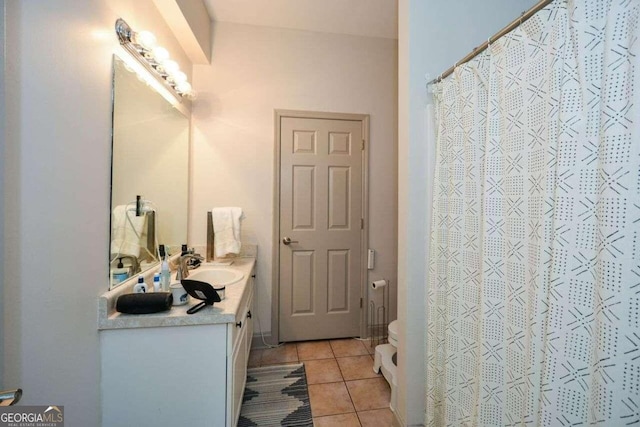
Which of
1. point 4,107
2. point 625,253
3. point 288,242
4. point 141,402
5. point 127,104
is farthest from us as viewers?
point 288,242

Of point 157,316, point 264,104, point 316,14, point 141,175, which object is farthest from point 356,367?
point 316,14

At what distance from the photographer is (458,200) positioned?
1.17 meters

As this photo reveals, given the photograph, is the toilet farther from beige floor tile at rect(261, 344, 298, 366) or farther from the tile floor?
beige floor tile at rect(261, 344, 298, 366)

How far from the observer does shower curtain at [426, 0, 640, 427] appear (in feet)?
2.04

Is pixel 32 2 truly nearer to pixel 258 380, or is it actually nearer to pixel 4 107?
pixel 4 107

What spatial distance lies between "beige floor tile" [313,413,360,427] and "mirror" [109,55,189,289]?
1.33 meters

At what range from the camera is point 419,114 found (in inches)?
53.8

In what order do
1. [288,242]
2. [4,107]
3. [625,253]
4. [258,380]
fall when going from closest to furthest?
[625,253] < [4,107] < [258,380] < [288,242]

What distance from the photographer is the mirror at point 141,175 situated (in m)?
1.21

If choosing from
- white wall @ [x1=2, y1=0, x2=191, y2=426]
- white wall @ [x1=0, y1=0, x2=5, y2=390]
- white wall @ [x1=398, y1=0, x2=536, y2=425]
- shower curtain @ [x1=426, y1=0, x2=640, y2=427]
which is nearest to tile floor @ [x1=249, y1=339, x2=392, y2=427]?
white wall @ [x1=398, y1=0, x2=536, y2=425]

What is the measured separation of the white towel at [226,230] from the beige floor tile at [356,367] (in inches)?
48.6

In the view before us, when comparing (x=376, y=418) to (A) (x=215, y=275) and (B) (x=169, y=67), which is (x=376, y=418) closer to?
(A) (x=215, y=275)

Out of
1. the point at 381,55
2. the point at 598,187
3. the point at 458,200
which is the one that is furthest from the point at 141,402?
the point at 381,55

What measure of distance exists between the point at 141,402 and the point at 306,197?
1.74 m
